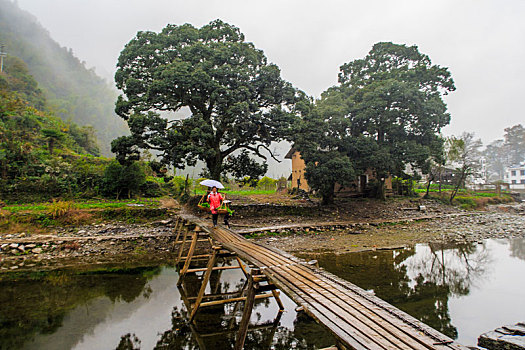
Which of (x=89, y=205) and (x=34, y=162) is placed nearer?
(x=89, y=205)

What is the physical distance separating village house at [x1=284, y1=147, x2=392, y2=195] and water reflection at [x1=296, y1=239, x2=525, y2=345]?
12.8 meters

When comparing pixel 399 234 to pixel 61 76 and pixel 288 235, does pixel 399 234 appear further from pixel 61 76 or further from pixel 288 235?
pixel 61 76

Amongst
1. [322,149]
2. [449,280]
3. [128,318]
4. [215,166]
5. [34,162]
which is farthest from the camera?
[322,149]

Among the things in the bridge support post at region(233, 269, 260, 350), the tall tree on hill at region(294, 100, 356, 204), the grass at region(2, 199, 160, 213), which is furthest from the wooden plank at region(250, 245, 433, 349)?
the grass at region(2, 199, 160, 213)

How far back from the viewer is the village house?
28438mm

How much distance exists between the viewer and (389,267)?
11492 mm

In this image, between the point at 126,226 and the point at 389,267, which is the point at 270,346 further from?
the point at 126,226

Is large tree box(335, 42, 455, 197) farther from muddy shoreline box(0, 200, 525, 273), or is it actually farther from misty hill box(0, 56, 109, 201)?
misty hill box(0, 56, 109, 201)

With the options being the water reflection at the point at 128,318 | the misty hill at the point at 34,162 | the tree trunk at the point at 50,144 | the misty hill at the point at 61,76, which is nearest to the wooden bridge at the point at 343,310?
the water reflection at the point at 128,318

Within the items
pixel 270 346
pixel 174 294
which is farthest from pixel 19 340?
pixel 270 346

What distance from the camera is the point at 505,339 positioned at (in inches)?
208

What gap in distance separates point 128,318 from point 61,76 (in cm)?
9687

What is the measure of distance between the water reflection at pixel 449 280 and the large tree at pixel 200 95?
356 inches

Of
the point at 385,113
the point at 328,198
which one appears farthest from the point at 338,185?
the point at 385,113
